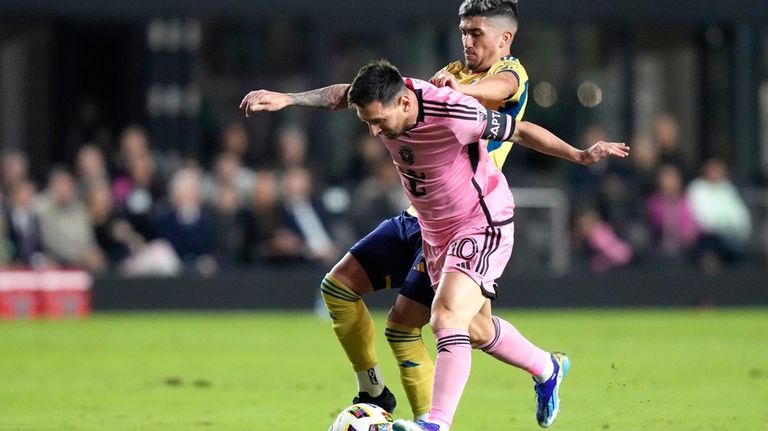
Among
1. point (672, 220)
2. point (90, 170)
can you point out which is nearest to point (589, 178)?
point (672, 220)

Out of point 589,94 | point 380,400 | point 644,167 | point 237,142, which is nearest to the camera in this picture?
point 380,400

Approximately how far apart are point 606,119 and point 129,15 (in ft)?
23.0

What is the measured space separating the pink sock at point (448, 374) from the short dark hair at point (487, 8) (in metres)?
1.83

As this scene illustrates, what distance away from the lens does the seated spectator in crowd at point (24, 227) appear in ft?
58.7

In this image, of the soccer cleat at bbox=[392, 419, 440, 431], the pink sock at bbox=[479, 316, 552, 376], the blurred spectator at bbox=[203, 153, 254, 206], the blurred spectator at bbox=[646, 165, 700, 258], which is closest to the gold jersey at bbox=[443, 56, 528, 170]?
the pink sock at bbox=[479, 316, 552, 376]

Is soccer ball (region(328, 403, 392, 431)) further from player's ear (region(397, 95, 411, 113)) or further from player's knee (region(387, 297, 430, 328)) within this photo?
player's ear (region(397, 95, 411, 113))

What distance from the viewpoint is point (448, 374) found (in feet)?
23.7

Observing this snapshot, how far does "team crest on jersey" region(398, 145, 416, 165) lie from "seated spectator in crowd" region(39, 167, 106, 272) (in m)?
10.9

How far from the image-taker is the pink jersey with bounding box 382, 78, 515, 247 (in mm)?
7363

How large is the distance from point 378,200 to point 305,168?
1087mm

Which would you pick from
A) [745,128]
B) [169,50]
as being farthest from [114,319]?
[745,128]

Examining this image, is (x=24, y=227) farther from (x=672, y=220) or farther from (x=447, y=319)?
(x=447, y=319)

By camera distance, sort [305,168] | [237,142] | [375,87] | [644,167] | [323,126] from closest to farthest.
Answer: [375,87], [305,168], [237,142], [644,167], [323,126]

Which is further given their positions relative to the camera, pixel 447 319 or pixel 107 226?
pixel 107 226
